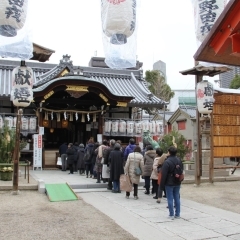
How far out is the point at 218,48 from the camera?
14.2ft

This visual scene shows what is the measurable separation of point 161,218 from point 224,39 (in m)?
4.43

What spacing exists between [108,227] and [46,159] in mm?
11418

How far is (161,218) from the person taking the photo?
7270 mm

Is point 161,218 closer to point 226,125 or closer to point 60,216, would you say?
point 60,216

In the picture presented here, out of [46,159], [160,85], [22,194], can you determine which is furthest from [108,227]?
[160,85]

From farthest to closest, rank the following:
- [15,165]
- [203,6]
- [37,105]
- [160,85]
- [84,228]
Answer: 1. [160,85]
2. [37,105]
3. [15,165]
4. [203,6]
5. [84,228]

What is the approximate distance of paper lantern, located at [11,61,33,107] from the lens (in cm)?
1065

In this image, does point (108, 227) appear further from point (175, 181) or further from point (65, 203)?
point (65, 203)

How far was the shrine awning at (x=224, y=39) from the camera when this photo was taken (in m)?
3.97

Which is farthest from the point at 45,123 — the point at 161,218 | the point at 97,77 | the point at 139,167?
the point at 161,218

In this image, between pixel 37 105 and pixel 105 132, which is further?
pixel 105 132

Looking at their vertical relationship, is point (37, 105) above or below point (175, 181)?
above

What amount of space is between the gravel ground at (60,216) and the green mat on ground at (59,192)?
214mm

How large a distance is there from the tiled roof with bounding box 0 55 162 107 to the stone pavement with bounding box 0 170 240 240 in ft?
28.6
